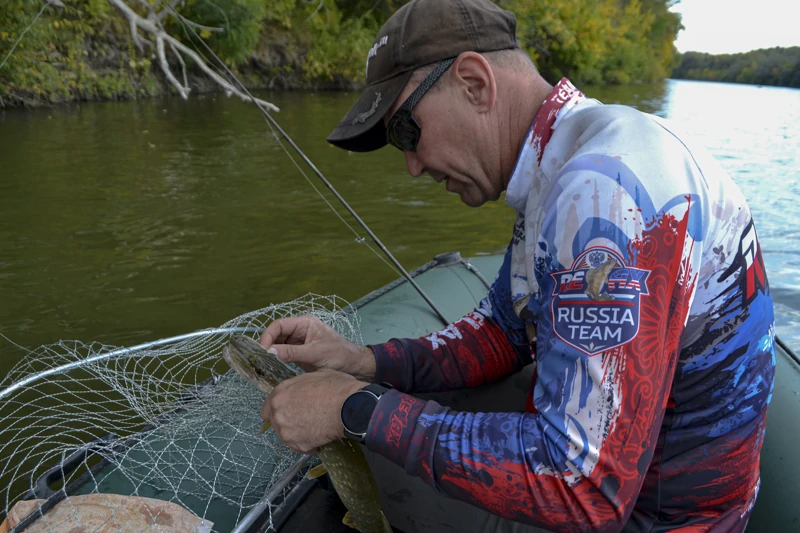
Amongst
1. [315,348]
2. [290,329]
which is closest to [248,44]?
[290,329]

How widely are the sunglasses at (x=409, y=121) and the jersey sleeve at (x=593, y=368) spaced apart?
0.42 m

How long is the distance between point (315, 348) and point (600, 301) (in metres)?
1.14

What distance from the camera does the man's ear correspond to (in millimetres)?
1303

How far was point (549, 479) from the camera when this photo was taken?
110 cm

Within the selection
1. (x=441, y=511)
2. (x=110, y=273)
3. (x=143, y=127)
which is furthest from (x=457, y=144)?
(x=143, y=127)

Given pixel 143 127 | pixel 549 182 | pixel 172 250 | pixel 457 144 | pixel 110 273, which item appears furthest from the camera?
pixel 143 127

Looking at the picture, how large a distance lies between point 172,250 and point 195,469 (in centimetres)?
440

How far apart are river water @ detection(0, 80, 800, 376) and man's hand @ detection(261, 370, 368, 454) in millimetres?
3229

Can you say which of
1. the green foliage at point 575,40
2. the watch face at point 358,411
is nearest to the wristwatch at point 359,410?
the watch face at point 358,411

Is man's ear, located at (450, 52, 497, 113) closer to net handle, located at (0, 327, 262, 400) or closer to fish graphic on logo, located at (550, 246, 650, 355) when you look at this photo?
fish graphic on logo, located at (550, 246, 650, 355)

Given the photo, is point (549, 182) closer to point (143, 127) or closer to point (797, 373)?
point (797, 373)

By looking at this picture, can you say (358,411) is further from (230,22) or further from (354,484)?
(230,22)

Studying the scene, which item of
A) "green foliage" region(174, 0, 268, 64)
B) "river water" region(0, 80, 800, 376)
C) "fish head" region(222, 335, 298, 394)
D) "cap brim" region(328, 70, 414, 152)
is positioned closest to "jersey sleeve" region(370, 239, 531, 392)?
"fish head" region(222, 335, 298, 394)

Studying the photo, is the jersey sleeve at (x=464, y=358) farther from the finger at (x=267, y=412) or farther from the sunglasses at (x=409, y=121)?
the sunglasses at (x=409, y=121)
